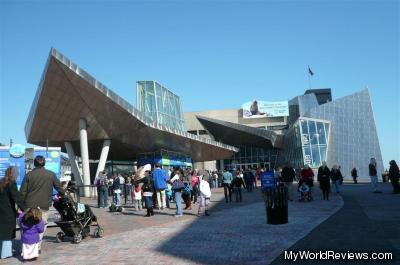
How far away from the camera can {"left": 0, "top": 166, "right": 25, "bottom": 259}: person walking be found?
7.59 meters

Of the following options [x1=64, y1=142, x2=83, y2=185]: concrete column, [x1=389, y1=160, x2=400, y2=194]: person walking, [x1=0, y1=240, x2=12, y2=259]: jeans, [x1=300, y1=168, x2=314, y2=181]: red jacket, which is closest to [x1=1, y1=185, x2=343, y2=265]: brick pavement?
[x1=0, y1=240, x2=12, y2=259]: jeans

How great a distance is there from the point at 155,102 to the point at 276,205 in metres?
40.7

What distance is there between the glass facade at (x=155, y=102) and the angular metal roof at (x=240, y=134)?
5385 millimetres

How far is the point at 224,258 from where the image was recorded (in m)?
6.80

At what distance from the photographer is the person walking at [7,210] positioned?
7.59 m

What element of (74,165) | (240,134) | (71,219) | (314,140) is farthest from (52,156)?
(240,134)

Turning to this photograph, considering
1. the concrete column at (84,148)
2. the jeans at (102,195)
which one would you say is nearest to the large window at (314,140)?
the concrete column at (84,148)

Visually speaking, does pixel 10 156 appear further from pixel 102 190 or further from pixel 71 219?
pixel 102 190

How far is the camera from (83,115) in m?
28.2

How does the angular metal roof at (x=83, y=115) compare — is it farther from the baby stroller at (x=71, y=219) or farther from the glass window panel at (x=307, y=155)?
the glass window panel at (x=307, y=155)

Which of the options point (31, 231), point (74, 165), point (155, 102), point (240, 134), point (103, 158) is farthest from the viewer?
point (240, 134)

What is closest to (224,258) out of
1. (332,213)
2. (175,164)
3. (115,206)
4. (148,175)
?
(332,213)

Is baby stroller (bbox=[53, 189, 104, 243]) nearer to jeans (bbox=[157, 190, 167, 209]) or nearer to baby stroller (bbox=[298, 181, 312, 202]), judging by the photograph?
jeans (bbox=[157, 190, 167, 209])

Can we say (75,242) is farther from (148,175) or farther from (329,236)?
(148,175)
